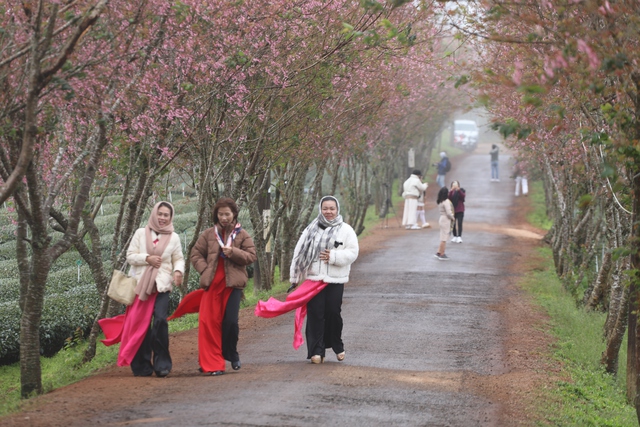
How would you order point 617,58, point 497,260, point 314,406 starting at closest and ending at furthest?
point 617,58 → point 314,406 → point 497,260

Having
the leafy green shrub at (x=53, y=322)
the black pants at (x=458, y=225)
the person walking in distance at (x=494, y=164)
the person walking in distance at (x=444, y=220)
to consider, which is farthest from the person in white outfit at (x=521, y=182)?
the leafy green shrub at (x=53, y=322)

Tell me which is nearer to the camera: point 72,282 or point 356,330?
point 356,330

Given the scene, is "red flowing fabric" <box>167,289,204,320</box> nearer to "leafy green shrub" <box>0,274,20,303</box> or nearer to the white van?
"leafy green shrub" <box>0,274,20,303</box>

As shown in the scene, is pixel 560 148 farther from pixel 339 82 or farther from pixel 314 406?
pixel 314 406

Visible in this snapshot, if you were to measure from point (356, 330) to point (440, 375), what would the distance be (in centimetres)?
354

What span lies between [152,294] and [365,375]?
94.3 inches

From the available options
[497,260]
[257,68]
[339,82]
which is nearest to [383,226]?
[497,260]

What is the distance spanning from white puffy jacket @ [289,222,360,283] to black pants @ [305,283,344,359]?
5.4 inches

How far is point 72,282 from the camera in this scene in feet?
73.8

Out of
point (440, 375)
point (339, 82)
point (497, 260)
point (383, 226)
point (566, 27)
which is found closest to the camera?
point (566, 27)

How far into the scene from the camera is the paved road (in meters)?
8.38

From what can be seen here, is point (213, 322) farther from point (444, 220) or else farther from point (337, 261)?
point (444, 220)

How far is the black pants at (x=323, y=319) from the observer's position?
36.6ft

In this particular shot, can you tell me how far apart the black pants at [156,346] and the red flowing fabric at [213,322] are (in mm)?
363
